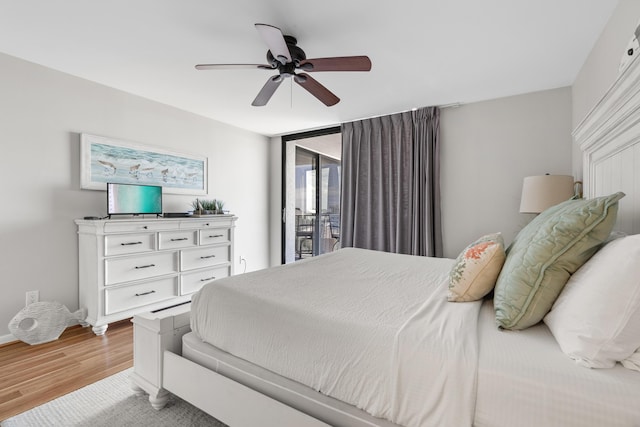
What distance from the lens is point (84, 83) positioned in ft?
9.36

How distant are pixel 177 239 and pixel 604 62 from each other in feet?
13.2

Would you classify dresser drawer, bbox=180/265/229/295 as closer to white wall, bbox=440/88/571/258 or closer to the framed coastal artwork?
the framed coastal artwork

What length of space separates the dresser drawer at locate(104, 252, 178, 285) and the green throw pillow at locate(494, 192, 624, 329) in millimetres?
3055

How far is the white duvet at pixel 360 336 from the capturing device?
876mm

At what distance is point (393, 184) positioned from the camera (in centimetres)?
377

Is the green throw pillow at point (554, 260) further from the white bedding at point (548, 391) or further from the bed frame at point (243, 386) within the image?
the bed frame at point (243, 386)

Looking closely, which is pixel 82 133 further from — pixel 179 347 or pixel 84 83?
pixel 179 347

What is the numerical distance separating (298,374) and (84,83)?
3406mm

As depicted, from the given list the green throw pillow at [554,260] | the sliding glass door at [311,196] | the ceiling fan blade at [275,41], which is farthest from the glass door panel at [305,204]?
the green throw pillow at [554,260]

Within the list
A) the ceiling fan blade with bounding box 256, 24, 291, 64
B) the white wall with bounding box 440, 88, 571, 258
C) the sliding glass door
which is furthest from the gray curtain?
the ceiling fan blade with bounding box 256, 24, 291, 64

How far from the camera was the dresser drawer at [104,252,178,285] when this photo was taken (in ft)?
8.82

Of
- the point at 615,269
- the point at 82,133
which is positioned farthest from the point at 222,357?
the point at 82,133

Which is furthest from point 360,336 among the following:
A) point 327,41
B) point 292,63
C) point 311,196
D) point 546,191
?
point 311,196

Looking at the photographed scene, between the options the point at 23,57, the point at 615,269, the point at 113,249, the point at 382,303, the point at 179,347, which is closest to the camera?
Result: the point at 615,269
